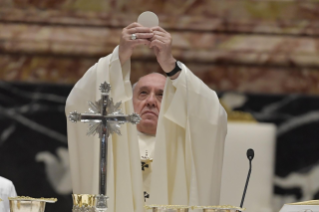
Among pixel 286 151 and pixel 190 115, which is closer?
pixel 190 115

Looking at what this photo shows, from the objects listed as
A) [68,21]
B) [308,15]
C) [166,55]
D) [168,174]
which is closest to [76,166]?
[168,174]

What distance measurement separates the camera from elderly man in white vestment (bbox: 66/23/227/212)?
3.33 metres

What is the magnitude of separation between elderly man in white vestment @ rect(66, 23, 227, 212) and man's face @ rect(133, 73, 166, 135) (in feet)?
1.48

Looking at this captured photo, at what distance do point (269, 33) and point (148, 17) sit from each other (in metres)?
2.13

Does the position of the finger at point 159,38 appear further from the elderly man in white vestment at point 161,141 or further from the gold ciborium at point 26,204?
the gold ciborium at point 26,204

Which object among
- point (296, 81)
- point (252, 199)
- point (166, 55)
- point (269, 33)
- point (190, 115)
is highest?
point (269, 33)

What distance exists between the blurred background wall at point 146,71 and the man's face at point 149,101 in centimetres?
98

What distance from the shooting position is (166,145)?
139 inches

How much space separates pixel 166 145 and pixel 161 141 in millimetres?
71

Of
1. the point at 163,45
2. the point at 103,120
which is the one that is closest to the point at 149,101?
the point at 163,45

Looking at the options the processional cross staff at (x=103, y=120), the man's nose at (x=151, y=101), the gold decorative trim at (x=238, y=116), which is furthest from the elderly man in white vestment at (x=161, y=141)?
the gold decorative trim at (x=238, y=116)

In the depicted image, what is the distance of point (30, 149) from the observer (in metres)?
5.07

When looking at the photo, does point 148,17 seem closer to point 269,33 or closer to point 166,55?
point 166,55

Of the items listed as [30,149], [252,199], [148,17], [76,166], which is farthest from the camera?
[30,149]
